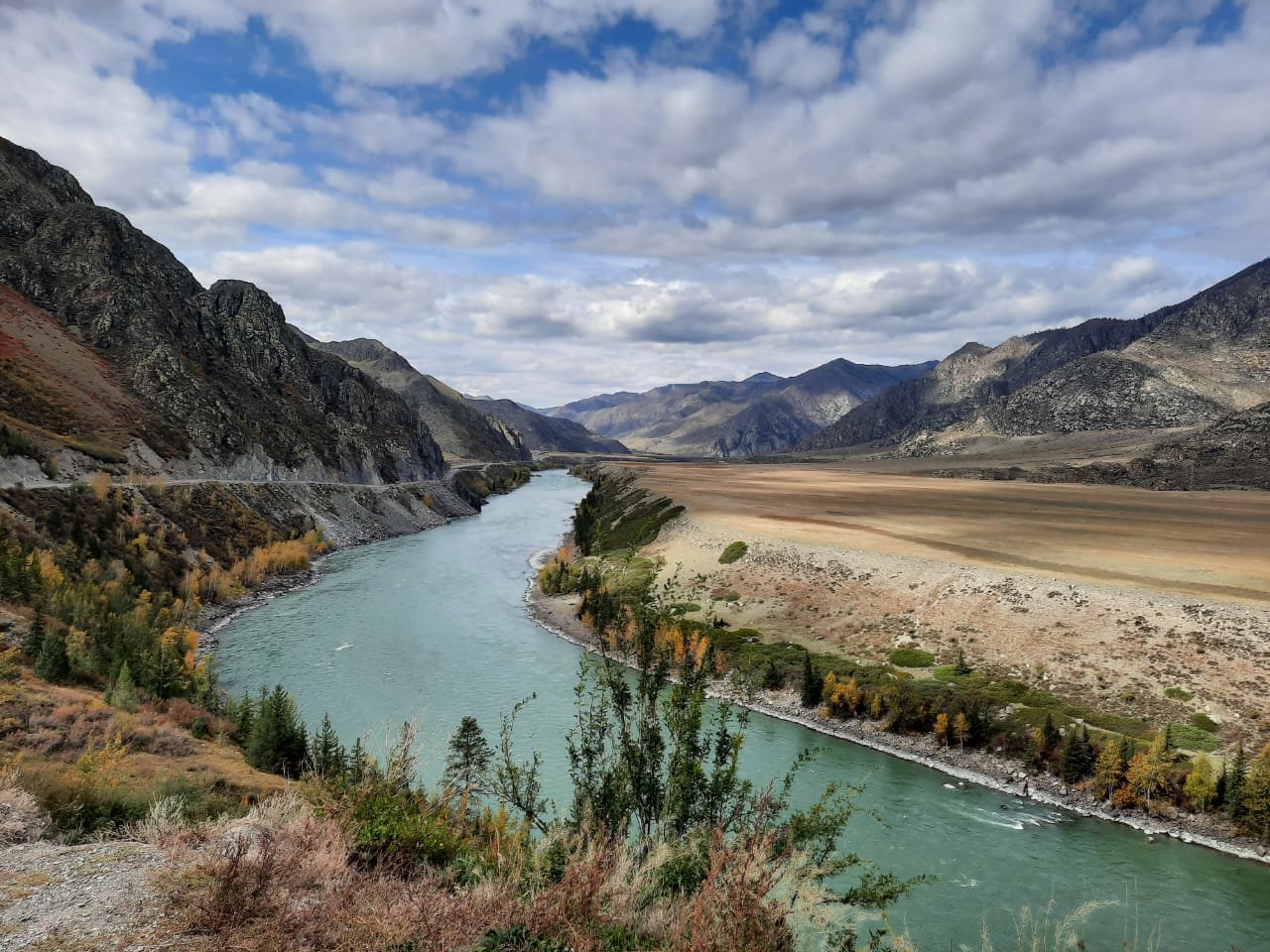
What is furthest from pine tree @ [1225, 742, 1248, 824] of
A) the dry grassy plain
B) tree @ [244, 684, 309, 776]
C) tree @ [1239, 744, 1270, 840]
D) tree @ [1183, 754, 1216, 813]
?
tree @ [244, 684, 309, 776]

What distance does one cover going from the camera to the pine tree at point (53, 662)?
91.7ft

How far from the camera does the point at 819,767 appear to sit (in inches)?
1361

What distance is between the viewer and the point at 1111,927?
22.2 metres

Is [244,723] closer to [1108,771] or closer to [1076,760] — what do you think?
[1076,760]

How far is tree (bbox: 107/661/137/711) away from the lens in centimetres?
2594

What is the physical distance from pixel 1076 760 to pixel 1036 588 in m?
19.8

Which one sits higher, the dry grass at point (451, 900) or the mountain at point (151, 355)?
the mountain at point (151, 355)

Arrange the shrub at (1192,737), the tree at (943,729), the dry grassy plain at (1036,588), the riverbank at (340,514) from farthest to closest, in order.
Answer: the riverbank at (340,514) < the dry grassy plain at (1036,588) < the tree at (943,729) < the shrub at (1192,737)

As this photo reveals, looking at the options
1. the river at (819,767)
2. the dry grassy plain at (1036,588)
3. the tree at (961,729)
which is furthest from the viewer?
the dry grassy plain at (1036,588)

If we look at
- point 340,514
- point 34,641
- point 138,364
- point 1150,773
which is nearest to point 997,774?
point 1150,773

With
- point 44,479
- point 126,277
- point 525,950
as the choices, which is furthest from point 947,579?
point 126,277

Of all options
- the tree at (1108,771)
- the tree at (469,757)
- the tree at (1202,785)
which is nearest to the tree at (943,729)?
the tree at (1108,771)

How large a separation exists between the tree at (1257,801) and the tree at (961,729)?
442 inches

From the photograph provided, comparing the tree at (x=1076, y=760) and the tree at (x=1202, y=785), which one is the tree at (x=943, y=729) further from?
the tree at (x=1202, y=785)
